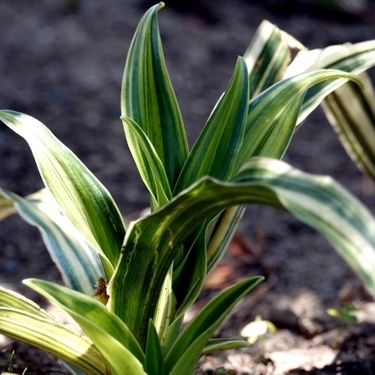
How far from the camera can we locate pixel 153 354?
3.29 feet

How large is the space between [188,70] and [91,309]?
221cm

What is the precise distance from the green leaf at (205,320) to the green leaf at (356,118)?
0.69 m

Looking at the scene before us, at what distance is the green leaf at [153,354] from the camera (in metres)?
0.99

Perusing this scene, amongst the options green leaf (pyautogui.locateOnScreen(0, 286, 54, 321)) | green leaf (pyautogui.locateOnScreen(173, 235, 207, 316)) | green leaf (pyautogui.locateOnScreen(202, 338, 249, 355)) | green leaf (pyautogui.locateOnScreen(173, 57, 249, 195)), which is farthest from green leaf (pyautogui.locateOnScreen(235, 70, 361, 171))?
green leaf (pyautogui.locateOnScreen(0, 286, 54, 321))

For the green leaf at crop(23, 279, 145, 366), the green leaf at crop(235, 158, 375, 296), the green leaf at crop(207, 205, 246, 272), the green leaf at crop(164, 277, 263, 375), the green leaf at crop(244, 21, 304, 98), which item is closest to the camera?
the green leaf at crop(235, 158, 375, 296)

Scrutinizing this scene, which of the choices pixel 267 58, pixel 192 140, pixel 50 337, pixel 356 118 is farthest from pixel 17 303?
pixel 192 140

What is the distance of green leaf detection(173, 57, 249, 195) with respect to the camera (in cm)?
107

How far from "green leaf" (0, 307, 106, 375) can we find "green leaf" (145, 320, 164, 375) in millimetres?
77

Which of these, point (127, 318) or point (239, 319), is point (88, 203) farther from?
point (239, 319)

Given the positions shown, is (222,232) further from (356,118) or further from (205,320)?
(356,118)

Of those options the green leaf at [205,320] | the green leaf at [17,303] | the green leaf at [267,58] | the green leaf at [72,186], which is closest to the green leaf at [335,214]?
the green leaf at [205,320]

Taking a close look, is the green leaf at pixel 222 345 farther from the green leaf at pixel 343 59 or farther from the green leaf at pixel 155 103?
the green leaf at pixel 343 59

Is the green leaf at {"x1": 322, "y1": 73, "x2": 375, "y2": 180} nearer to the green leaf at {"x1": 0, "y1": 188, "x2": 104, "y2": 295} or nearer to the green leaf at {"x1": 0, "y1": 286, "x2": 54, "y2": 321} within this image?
the green leaf at {"x1": 0, "y1": 188, "x2": 104, "y2": 295}

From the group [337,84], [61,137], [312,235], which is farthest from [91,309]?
[61,137]
